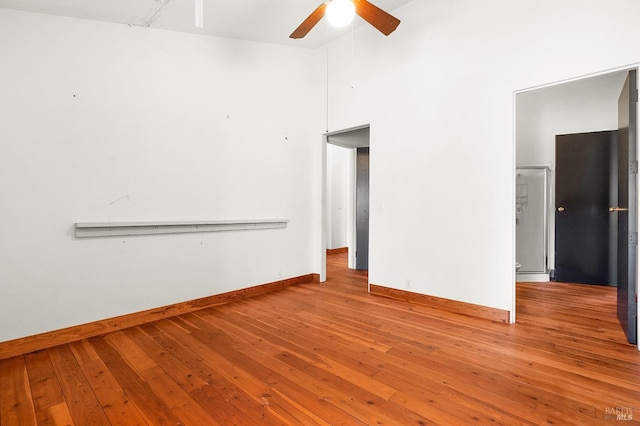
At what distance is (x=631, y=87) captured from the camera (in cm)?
243

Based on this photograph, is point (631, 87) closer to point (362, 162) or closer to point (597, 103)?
point (597, 103)

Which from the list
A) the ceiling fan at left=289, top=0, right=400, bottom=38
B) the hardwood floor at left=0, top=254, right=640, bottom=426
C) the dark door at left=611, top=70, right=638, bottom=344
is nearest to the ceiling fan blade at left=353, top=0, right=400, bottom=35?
the ceiling fan at left=289, top=0, right=400, bottom=38

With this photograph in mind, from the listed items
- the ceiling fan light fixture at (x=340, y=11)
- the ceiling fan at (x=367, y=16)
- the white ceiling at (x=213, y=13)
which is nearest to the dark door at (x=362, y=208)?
the white ceiling at (x=213, y=13)

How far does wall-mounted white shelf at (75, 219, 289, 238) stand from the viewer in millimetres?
2693

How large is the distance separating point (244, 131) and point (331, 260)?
360 cm

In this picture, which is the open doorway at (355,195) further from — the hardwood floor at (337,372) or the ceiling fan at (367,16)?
the hardwood floor at (337,372)

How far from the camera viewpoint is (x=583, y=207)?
14.5 ft

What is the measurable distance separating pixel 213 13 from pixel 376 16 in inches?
67.0

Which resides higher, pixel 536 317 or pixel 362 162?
pixel 362 162

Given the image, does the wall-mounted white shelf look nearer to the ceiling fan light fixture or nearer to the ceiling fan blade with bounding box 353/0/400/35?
the ceiling fan light fixture

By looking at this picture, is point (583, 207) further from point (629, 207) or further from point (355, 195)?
point (355, 195)

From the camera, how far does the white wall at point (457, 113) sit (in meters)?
2.56

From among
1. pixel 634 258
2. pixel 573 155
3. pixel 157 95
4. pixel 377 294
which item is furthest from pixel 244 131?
pixel 573 155

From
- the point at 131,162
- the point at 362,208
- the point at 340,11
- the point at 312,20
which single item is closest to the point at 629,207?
the point at 340,11
